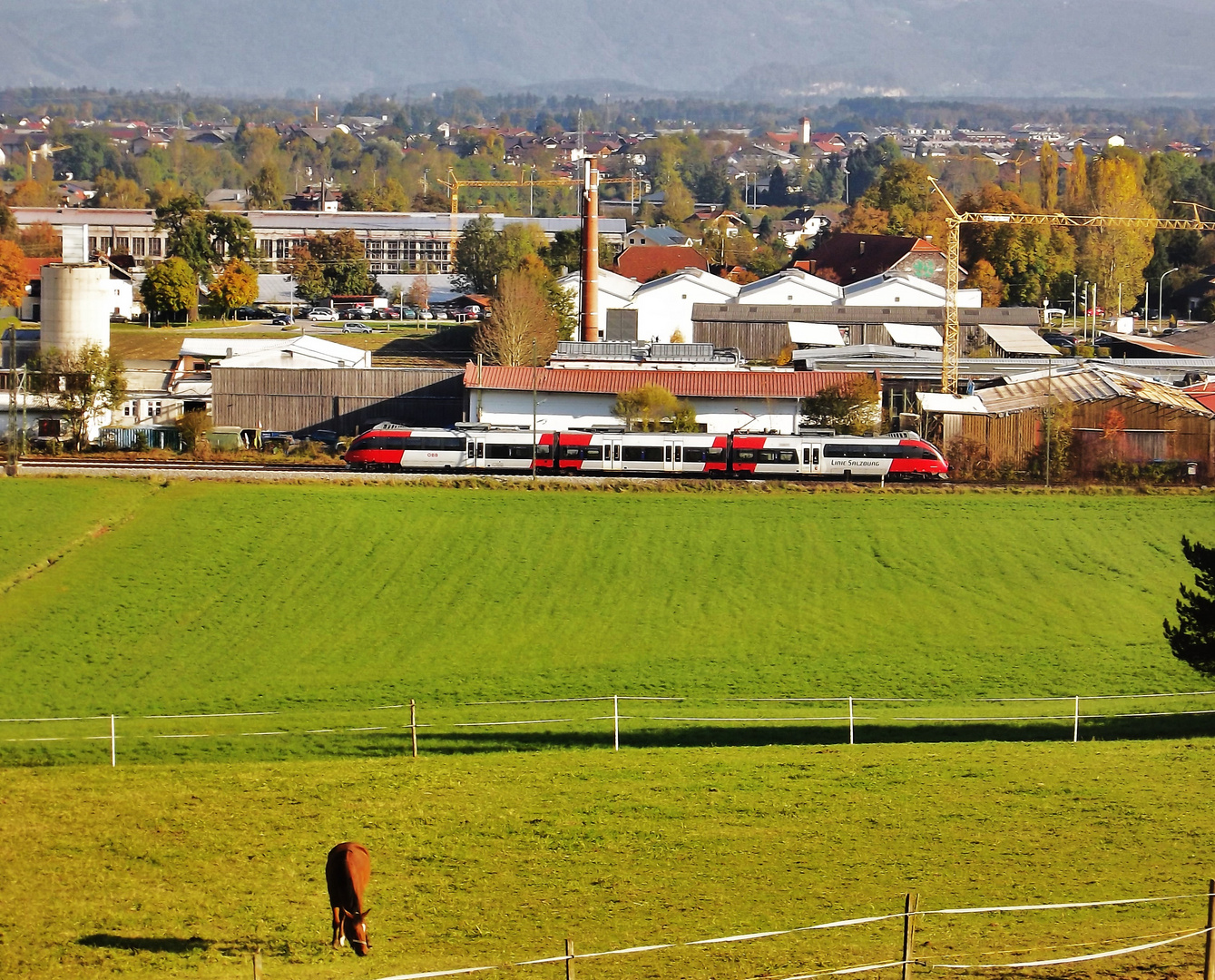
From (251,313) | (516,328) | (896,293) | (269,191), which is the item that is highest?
(269,191)

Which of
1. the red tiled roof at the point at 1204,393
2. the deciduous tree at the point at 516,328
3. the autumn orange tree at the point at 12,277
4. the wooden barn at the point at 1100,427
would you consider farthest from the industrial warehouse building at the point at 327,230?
the wooden barn at the point at 1100,427

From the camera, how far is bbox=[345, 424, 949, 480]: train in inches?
1608

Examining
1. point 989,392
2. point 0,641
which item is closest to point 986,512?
point 989,392

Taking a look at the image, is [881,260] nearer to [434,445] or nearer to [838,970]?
[434,445]

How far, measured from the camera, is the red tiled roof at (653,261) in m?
87.9

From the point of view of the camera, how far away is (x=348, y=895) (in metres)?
11.5

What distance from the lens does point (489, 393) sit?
46.7 m

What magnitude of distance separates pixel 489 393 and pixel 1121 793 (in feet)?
107

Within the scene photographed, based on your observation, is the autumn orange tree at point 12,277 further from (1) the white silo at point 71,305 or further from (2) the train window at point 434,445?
(2) the train window at point 434,445

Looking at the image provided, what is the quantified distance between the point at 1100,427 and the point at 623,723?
85.4 ft

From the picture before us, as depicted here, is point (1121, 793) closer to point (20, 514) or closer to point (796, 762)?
point (796, 762)

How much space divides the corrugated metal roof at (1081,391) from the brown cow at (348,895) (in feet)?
113

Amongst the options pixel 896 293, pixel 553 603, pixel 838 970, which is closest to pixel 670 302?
pixel 896 293

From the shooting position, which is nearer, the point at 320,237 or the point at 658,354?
the point at 658,354
